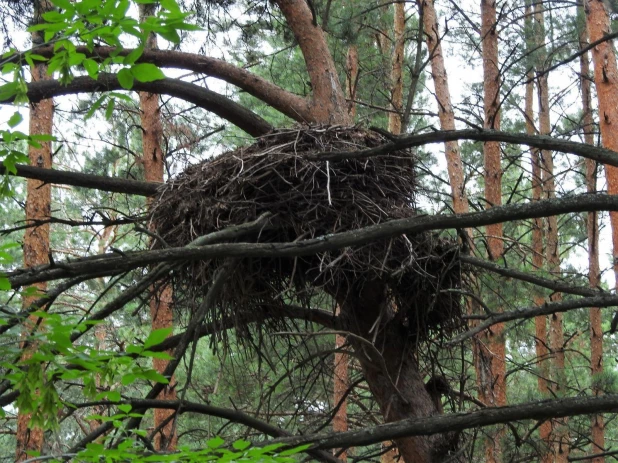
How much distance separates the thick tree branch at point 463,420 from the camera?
11.8ft

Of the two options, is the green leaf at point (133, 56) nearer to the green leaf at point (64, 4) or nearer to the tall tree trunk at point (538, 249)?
the green leaf at point (64, 4)

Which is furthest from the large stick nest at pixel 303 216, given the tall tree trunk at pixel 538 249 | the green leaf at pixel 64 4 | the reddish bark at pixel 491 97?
the tall tree trunk at pixel 538 249

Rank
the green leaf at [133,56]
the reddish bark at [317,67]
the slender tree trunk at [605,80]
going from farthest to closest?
1. the slender tree trunk at [605,80]
2. the reddish bark at [317,67]
3. the green leaf at [133,56]

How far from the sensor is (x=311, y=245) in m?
2.93

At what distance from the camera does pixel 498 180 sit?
10219 millimetres

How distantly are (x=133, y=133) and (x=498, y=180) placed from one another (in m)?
8.02

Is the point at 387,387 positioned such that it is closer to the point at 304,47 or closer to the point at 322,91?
the point at 322,91

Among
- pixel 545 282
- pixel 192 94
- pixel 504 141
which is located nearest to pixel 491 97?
pixel 192 94

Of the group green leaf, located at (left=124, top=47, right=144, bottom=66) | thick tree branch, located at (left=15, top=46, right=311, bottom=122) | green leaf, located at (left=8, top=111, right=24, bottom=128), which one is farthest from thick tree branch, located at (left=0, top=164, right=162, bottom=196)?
green leaf, located at (left=124, top=47, right=144, bottom=66)

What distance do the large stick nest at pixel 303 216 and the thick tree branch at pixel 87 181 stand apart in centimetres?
52

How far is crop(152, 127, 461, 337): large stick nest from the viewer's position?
4094 mm

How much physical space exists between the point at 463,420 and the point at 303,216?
121cm

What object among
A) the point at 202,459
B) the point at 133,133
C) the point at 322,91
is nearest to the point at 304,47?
the point at 322,91

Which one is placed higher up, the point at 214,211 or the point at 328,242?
the point at 214,211
